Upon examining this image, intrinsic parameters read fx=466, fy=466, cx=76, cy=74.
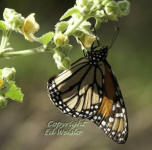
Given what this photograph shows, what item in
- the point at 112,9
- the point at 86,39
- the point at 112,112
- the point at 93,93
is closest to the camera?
the point at 112,9

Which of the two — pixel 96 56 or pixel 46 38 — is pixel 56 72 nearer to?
pixel 96 56

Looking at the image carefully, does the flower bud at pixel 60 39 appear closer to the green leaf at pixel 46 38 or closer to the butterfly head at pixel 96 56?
the green leaf at pixel 46 38

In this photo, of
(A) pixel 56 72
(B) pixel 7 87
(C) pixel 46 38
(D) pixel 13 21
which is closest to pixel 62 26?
(C) pixel 46 38

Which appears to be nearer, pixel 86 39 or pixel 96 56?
pixel 86 39

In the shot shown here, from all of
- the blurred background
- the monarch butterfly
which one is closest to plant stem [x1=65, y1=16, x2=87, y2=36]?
the monarch butterfly

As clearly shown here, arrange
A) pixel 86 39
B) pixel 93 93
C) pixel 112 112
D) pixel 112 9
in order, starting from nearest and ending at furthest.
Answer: pixel 112 9 < pixel 86 39 < pixel 112 112 < pixel 93 93

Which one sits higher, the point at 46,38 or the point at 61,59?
the point at 46,38

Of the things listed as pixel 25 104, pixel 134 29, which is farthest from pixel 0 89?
pixel 134 29

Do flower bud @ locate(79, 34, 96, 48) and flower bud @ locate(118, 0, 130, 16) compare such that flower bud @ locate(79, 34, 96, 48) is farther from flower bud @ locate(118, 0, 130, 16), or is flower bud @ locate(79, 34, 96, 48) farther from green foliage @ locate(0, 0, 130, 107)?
flower bud @ locate(118, 0, 130, 16)
